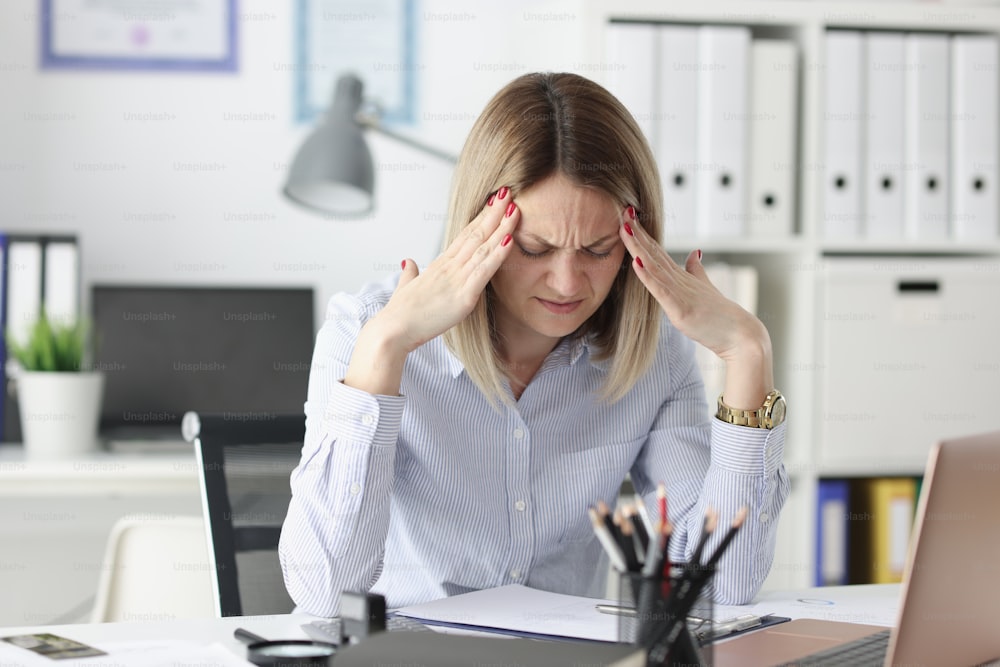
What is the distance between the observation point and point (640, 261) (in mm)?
1204

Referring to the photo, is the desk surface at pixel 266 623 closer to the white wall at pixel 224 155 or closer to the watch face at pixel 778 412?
the watch face at pixel 778 412

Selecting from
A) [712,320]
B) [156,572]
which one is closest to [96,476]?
[156,572]

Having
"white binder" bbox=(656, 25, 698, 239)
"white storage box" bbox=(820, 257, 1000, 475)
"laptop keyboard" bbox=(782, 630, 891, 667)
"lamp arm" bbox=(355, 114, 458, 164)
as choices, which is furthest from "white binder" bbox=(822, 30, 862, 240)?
"laptop keyboard" bbox=(782, 630, 891, 667)

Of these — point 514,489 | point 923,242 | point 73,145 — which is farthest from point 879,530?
point 73,145

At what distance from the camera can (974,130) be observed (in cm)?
215

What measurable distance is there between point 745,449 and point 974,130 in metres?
1.27

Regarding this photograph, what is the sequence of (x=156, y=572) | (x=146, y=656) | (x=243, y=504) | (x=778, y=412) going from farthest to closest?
(x=156, y=572) < (x=243, y=504) < (x=778, y=412) < (x=146, y=656)

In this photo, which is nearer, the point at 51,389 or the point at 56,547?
the point at 51,389

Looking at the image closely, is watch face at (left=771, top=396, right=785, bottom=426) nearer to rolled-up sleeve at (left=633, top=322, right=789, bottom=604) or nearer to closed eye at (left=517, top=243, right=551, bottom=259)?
rolled-up sleeve at (left=633, top=322, right=789, bottom=604)

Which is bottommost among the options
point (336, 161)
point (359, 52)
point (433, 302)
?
point (433, 302)

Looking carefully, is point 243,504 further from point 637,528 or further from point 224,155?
point 224,155

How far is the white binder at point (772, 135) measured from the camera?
2.12 meters

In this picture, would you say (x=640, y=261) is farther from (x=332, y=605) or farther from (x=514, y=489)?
(x=332, y=605)

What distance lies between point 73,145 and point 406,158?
2.24 feet
